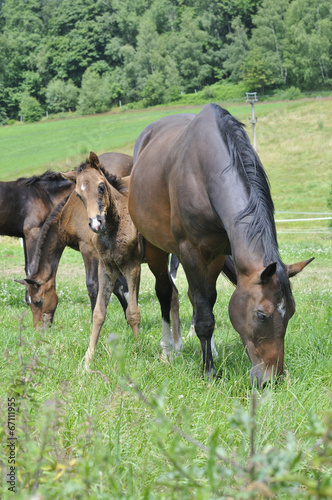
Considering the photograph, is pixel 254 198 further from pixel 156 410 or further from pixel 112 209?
pixel 156 410

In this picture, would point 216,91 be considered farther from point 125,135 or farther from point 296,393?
point 296,393

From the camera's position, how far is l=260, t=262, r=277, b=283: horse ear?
3.19 metres

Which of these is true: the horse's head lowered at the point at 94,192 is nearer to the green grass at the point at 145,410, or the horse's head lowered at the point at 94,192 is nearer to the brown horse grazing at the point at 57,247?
the green grass at the point at 145,410

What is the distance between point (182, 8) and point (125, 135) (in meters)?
81.5

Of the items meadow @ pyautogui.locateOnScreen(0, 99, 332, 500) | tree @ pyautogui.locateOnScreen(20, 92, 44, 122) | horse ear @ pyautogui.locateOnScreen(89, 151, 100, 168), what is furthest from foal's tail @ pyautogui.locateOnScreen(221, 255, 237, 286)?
tree @ pyautogui.locateOnScreen(20, 92, 44, 122)

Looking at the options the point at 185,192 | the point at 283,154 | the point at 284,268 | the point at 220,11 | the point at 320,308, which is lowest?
the point at 283,154

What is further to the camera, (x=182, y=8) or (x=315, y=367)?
(x=182, y=8)

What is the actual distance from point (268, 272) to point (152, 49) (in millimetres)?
92463

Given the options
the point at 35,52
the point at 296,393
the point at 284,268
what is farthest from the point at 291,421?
the point at 35,52

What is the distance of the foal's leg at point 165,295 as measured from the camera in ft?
17.9

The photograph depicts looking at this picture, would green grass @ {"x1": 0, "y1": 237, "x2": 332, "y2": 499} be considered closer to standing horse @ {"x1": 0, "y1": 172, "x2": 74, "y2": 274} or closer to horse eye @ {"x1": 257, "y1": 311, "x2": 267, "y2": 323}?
horse eye @ {"x1": 257, "y1": 311, "x2": 267, "y2": 323}

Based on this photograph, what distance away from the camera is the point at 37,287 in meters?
6.64

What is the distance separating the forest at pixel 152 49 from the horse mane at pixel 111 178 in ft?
171

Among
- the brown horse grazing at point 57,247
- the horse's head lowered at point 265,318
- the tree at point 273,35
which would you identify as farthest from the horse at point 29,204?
the tree at point 273,35
